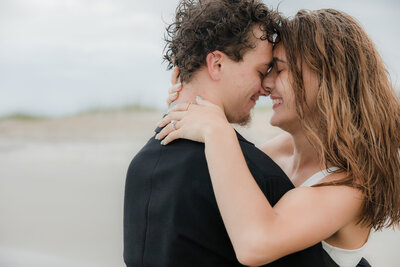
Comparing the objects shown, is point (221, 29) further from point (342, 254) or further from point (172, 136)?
point (342, 254)

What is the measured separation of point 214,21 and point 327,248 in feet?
3.53

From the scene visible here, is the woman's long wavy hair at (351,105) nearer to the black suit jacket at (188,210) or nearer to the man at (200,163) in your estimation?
the man at (200,163)

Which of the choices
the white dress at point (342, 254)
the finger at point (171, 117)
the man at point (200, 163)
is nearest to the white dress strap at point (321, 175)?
the white dress at point (342, 254)

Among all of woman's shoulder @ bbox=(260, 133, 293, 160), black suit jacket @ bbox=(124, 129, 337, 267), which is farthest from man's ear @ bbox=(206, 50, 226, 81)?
woman's shoulder @ bbox=(260, 133, 293, 160)

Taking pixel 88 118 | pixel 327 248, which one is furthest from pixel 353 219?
pixel 88 118

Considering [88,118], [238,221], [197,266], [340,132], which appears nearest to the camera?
[238,221]

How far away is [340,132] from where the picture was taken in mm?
1916

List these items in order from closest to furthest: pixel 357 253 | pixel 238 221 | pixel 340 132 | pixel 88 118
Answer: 1. pixel 238 221
2. pixel 340 132
3. pixel 357 253
4. pixel 88 118

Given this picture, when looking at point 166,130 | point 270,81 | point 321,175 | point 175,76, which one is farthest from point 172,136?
point 321,175

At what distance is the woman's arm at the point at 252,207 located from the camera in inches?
60.1

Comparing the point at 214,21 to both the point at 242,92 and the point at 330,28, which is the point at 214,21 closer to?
the point at 242,92

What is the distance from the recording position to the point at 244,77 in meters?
2.02

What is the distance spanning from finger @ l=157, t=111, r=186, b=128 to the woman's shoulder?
4.04 ft

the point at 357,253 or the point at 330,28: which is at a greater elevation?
the point at 330,28
